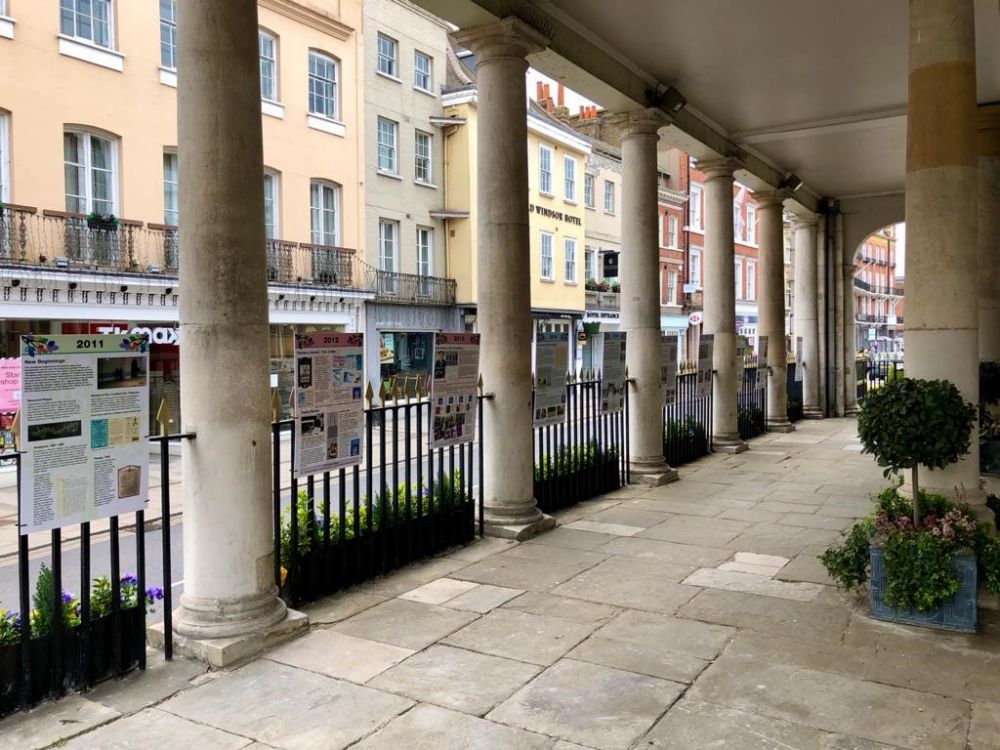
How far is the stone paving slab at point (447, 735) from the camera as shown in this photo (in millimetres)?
3383

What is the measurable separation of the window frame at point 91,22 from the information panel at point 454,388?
13.6m

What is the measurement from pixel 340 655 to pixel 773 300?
41.3 feet

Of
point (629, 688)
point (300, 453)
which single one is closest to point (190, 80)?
point (300, 453)

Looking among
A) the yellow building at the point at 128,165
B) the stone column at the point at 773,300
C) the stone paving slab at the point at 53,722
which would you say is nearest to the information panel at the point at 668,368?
the stone column at the point at 773,300

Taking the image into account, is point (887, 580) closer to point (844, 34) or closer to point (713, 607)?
point (713, 607)

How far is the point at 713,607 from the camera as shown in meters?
5.14

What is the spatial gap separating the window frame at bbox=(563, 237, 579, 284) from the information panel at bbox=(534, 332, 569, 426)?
2382 cm

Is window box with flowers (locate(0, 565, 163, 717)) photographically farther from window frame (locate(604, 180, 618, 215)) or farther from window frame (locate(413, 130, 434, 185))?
window frame (locate(604, 180, 618, 215))

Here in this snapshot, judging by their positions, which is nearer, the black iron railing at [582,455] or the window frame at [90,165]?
the black iron railing at [582,455]

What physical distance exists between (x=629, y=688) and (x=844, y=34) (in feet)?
24.2

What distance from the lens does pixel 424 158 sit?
25688mm

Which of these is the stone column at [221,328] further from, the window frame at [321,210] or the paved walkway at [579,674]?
the window frame at [321,210]

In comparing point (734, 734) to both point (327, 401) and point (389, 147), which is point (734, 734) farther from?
point (389, 147)

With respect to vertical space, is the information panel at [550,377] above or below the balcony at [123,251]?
below
